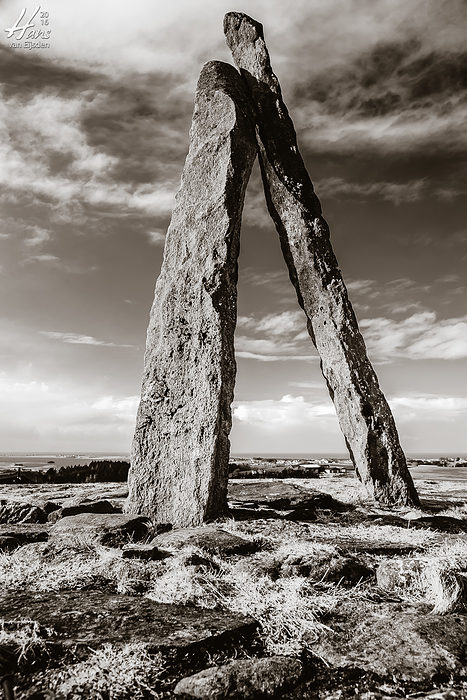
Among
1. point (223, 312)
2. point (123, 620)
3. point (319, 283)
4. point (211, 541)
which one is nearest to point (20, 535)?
point (211, 541)

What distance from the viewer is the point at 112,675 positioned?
290 centimetres

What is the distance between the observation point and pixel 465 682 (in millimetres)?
2957

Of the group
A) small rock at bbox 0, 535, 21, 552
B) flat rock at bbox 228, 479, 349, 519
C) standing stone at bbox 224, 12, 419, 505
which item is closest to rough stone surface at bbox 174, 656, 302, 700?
small rock at bbox 0, 535, 21, 552

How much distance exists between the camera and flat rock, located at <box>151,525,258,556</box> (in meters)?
5.79

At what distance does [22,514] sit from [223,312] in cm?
499

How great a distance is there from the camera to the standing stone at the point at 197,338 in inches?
321

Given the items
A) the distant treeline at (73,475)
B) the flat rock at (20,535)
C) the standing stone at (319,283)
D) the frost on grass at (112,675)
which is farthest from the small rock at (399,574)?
the distant treeline at (73,475)

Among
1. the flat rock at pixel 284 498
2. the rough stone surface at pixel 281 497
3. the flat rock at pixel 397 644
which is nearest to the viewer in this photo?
the flat rock at pixel 397 644

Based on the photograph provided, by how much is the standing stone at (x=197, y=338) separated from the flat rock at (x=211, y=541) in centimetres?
145

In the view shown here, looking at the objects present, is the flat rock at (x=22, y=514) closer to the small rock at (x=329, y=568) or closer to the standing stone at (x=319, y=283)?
the small rock at (x=329, y=568)

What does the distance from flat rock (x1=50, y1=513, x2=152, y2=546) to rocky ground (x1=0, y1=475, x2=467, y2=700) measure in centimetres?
3

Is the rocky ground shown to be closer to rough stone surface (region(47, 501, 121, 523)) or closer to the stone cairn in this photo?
rough stone surface (region(47, 501, 121, 523))

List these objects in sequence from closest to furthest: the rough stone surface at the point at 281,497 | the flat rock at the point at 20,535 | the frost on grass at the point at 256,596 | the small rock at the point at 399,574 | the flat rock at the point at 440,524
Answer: the frost on grass at the point at 256,596
the small rock at the point at 399,574
the flat rock at the point at 20,535
the flat rock at the point at 440,524
the rough stone surface at the point at 281,497

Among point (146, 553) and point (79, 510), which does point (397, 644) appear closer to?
point (146, 553)
